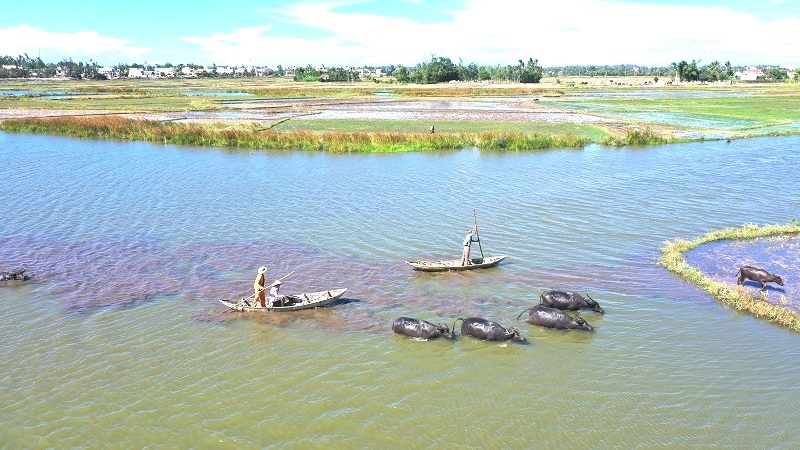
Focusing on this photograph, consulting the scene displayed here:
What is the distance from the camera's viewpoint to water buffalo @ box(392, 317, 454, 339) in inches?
472

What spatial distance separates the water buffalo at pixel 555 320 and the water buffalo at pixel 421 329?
178 centimetres

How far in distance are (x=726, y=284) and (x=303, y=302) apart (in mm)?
10242

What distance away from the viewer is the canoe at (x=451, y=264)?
1570 centimetres

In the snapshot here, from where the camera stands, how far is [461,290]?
14883 mm

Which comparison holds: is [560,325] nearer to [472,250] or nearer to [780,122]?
[472,250]

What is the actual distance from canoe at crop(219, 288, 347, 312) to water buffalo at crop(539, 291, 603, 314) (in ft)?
15.6

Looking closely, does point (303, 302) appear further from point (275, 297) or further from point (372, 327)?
point (372, 327)

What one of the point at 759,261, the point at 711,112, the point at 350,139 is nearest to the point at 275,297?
the point at 759,261

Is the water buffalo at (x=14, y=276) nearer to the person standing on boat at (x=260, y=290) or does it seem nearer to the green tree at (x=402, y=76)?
the person standing on boat at (x=260, y=290)

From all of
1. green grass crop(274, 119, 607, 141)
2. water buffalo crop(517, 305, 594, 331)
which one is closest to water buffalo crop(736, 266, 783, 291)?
water buffalo crop(517, 305, 594, 331)

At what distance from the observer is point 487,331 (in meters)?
11.8

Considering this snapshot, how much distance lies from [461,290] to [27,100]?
257 ft

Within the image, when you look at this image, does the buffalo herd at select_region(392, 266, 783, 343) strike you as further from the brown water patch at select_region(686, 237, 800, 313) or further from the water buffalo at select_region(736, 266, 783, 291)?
the brown water patch at select_region(686, 237, 800, 313)

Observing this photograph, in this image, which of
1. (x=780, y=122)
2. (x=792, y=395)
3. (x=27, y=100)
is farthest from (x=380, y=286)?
(x=27, y=100)
